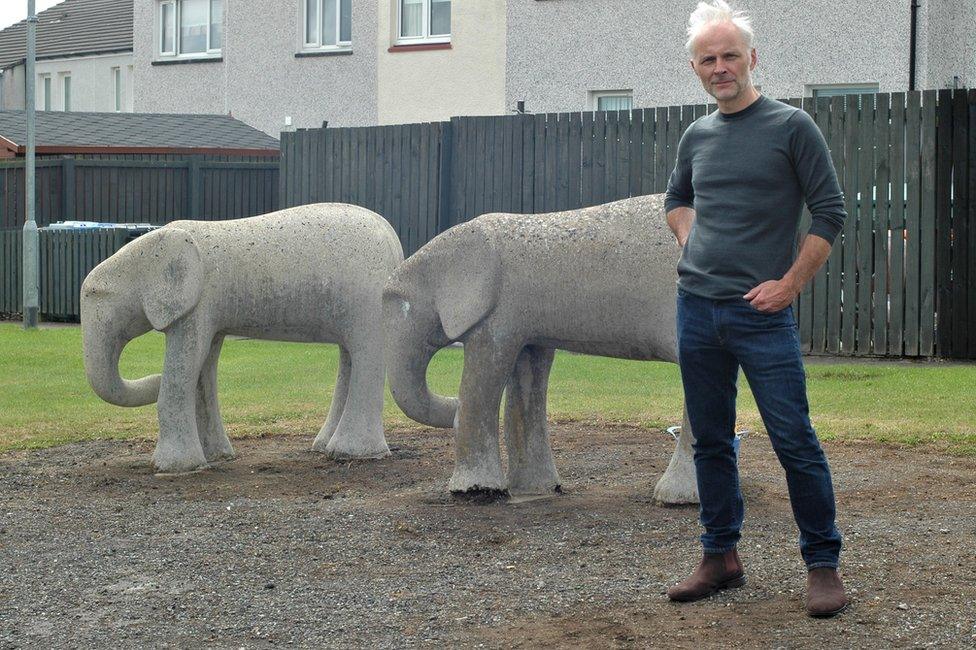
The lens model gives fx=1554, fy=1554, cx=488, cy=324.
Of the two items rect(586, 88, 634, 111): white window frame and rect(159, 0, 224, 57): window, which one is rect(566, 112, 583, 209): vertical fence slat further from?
rect(159, 0, 224, 57): window

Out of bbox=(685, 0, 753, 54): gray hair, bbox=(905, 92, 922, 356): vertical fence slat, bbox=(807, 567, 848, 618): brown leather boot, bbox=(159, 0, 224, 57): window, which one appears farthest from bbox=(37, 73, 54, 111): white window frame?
bbox=(807, 567, 848, 618): brown leather boot

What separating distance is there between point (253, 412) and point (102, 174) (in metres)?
Result: 15.0

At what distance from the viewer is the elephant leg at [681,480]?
23.4 ft

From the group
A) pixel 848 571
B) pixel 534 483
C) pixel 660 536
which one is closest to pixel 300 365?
pixel 534 483

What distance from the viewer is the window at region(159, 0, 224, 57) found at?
3103 cm

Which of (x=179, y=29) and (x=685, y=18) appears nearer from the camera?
(x=685, y=18)

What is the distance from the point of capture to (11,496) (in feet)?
26.2

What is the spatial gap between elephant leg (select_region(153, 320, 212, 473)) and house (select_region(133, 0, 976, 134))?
1353cm

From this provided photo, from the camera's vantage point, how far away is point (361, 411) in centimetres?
894

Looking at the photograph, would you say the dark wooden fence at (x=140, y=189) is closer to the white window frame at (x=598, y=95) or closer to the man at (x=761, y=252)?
the white window frame at (x=598, y=95)

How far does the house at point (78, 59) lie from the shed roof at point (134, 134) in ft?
24.7

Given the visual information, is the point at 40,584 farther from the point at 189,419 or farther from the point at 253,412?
the point at 253,412

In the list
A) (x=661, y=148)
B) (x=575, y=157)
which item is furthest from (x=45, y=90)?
(x=661, y=148)

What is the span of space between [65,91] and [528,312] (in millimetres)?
35538
